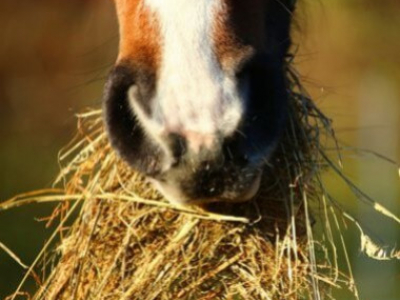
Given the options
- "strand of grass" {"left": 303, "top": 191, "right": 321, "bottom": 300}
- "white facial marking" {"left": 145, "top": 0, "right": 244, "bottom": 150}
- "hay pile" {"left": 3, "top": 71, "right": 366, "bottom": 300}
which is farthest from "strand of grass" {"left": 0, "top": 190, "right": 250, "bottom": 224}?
"white facial marking" {"left": 145, "top": 0, "right": 244, "bottom": 150}

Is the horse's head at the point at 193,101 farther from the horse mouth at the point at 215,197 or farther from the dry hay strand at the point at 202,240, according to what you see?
the dry hay strand at the point at 202,240

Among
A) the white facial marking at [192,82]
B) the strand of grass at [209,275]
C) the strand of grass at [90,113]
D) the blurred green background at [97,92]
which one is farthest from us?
the blurred green background at [97,92]

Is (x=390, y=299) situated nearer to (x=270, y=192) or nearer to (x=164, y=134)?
(x=270, y=192)

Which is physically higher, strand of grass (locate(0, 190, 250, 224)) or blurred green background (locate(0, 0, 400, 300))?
strand of grass (locate(0, 190, 250, 224))

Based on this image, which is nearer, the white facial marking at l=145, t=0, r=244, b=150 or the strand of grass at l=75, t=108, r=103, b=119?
the white facial marking at l=145, t=0, r=244, b=150

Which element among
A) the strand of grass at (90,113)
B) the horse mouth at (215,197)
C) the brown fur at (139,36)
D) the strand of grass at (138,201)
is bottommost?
the strand of grass at (138,201)

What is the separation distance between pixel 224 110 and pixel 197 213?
1.15 ft

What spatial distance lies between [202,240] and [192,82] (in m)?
0.41

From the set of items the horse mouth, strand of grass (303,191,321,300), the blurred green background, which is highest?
the horse mouth

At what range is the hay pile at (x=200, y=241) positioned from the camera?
2303 millimetres

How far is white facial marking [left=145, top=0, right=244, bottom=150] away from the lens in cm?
204

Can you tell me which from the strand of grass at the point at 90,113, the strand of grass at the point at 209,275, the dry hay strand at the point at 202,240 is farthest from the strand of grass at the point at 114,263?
the strand of grass at the point at 90,113

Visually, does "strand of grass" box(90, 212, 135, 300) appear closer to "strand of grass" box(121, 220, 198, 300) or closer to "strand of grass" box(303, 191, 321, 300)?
"strand of grass" box(121, 220, 198, 300)

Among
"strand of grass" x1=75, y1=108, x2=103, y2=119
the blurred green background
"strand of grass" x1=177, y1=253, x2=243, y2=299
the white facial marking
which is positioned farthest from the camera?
the blurred green background
